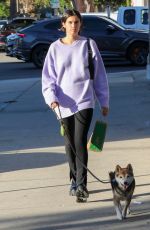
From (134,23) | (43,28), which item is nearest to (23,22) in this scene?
(134,23)

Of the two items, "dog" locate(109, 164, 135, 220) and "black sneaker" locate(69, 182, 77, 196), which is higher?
"dog" locate(109, 164, 135, 220)

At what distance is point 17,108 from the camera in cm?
1442

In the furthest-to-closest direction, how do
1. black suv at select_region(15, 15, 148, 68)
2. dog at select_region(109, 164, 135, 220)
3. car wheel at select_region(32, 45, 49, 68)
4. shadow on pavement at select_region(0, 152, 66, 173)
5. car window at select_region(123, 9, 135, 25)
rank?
car window at select_region(123, 9, 135, 25), car wheel at select_region(32, 45, 49, 68), black suv at select_region(15, 15, 148, 68), shadow on pavement at select_region(0, 152, 66, 173), dog at select_region(109, 164, 135, 220)

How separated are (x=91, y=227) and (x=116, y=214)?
405mm

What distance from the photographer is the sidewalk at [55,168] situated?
6398 mm

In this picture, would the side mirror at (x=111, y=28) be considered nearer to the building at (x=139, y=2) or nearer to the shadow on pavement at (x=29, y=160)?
the shadow on pavement at (x=29, y=160)

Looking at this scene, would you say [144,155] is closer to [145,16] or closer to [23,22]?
[145,16]

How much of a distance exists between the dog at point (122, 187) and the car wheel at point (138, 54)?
18691 mm

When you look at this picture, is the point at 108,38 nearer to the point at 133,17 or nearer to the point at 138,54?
the point at 138,54

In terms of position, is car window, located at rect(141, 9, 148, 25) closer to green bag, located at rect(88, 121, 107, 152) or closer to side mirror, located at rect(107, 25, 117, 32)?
side mirror, located at rect(107, 25, 117, 32)

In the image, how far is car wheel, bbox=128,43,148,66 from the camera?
2478 centimetres

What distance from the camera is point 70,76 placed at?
675 centimetres

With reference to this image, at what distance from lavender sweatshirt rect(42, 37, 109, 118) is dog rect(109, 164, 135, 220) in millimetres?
872

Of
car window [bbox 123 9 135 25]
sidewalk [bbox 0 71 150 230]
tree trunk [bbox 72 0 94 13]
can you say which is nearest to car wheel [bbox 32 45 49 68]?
car window [bbox 123 9 135 25]
